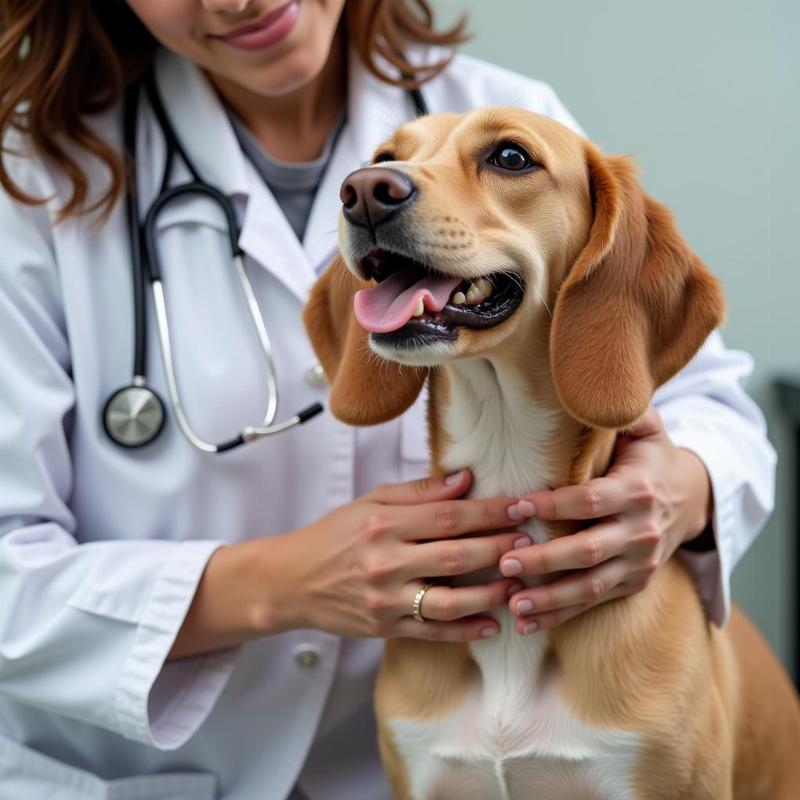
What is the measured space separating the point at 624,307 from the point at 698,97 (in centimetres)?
111

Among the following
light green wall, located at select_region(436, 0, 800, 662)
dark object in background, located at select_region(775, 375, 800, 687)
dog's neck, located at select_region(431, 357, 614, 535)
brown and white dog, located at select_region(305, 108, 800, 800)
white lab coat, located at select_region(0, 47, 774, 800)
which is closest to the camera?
brown and white dog, located at select_region(305, 108, 800, 800)

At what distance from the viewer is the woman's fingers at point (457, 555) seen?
123cm

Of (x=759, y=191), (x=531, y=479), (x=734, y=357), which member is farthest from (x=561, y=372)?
(x=759, y=191)

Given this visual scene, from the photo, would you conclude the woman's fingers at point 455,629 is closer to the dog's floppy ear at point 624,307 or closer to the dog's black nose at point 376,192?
the dog's floppy ear at point 624,307

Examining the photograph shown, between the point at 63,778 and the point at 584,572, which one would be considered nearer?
the point at 584,572

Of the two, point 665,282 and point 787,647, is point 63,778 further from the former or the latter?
point 787,647

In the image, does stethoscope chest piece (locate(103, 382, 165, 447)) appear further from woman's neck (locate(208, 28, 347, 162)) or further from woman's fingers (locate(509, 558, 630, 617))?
woman's fingers (locate(509, 558, 630, 617))

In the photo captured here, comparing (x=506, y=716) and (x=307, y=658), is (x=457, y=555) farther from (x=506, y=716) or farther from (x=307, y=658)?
(x=307, y=658)

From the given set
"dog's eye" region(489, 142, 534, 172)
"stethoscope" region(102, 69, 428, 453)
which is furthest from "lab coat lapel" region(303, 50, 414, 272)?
"dog's eye" region(489, 142, 534, 172)

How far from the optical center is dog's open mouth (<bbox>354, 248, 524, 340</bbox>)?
1.10m

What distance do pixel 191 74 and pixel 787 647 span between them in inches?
70.3

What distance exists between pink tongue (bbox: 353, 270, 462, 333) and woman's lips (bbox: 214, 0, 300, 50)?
0.45 meters

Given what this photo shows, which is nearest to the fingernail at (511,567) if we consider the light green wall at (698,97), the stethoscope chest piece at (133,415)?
the stethoscope chest piece at (133,415)

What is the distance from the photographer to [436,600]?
1.22 m
